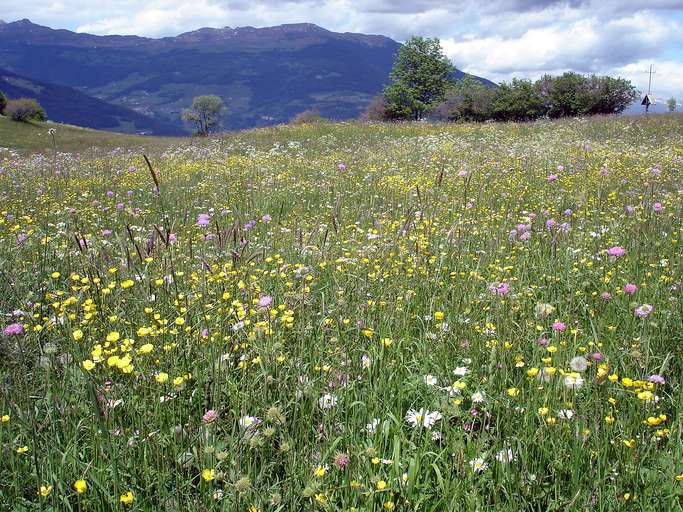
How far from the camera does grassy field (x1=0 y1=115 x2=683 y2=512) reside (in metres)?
1.91

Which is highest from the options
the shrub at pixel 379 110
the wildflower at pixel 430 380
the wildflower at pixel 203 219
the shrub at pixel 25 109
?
the shrub at pixel 25 109

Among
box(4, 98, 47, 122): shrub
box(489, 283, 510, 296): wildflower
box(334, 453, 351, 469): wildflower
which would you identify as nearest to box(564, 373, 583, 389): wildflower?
box(489, 283, 510, 296): wildflower

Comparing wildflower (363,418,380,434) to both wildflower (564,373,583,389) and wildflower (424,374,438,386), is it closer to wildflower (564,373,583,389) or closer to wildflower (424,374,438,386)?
wildflower (424,374,438,386)

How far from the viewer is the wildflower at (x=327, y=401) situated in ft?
7.26

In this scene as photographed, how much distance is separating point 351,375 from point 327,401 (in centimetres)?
27

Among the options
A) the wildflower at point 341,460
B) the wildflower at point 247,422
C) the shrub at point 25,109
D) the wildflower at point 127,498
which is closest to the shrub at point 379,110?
the shrub at point 25,109

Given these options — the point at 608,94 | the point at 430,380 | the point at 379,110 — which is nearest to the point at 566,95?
the point at 608,94

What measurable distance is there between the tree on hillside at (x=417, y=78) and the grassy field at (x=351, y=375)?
72.4 metres

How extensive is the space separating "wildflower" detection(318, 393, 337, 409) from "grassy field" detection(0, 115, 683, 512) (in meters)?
0.03

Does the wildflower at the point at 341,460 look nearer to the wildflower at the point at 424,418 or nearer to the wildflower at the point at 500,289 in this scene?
the wildflower at the point at 424,418

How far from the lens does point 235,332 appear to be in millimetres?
2994

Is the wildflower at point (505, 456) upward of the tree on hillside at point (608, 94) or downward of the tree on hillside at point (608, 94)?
downward

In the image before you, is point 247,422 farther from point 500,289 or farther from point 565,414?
point 500,289

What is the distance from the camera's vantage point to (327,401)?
2281 millimetres
